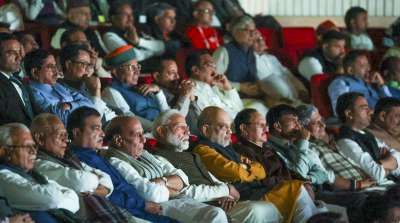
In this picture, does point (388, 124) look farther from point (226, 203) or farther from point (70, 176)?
point (70, 176)

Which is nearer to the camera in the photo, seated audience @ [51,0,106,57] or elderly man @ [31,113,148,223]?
elderly man @ [31,113,148,223]

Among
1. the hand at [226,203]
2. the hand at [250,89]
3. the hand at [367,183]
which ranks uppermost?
the hand at [226,203]

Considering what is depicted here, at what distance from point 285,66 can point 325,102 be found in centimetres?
99

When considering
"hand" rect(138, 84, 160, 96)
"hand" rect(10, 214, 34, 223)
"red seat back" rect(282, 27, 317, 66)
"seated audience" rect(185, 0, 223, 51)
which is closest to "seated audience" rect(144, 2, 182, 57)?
"seated audience" rect(185, 0, 223, 51)

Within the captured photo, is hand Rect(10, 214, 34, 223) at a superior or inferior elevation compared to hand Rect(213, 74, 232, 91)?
superior

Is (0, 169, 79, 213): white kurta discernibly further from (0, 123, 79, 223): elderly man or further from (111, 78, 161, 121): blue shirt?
(111, 78, 161, 121): blue shirt

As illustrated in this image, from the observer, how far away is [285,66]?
10.8m

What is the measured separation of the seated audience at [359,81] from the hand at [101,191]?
3.66 metres

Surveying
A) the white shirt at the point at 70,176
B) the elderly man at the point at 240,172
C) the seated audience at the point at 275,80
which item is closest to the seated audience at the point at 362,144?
the elderly man at the point at 240,172

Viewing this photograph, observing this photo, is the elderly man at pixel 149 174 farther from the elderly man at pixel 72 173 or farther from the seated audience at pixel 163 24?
the seated audience at pixel 163 24

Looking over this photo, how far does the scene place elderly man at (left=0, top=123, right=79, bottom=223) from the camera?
5.97m

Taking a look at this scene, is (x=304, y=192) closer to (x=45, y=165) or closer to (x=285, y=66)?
(x=45, y=165)

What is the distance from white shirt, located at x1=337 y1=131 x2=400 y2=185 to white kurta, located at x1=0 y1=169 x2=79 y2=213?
2766 millimetres

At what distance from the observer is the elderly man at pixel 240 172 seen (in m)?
7.08
